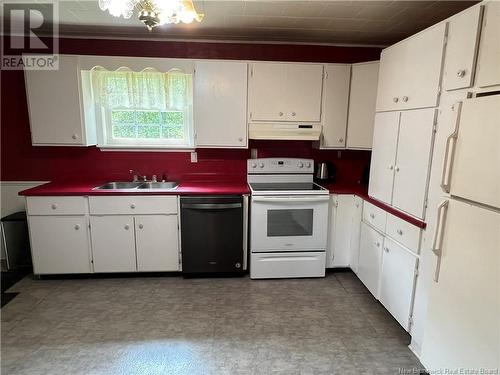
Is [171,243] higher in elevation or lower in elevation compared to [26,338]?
higher

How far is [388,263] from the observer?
2.37 meters

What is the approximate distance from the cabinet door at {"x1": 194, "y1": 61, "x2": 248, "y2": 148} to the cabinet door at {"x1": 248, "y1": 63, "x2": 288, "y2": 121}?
0.27 feet

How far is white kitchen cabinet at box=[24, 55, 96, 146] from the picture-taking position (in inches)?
113

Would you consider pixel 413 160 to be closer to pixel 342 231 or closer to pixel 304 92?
pixel 342 231

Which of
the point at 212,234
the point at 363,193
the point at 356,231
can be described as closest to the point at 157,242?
the point at 212,234

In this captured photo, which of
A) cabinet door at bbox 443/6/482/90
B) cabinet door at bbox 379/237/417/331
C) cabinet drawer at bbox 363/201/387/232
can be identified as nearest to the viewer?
cabinet door at bbox 443/6/482/90

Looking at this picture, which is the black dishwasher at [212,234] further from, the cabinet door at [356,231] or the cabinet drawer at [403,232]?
the cabinet drawer at [403,232]

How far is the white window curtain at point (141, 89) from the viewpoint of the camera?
3102 mm

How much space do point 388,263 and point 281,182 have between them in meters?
1.40

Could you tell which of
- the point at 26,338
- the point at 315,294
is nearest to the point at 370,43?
the point at 315,294

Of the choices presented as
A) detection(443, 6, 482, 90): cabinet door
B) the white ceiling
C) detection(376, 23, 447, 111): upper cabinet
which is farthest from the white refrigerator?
the white ceiling

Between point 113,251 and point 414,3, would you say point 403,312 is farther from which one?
point 113,251

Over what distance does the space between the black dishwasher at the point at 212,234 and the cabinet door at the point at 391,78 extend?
4.94ft

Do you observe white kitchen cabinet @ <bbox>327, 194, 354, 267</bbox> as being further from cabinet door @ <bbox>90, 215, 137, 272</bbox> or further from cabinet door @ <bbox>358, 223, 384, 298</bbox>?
cabinet door @ <bbox>90, 215, 137, 272</bbox>
